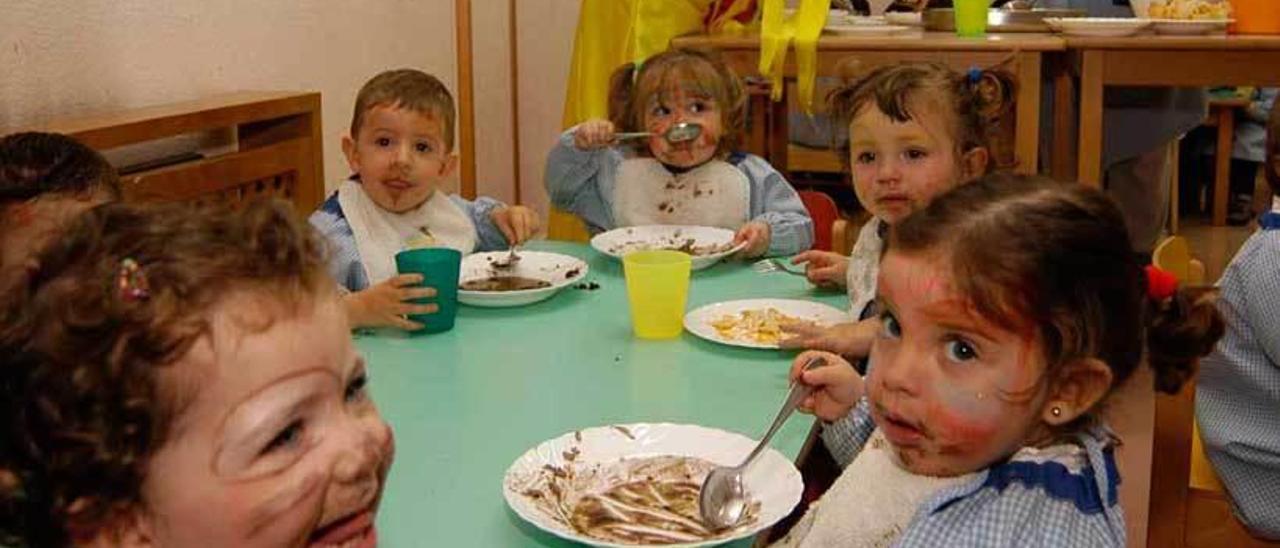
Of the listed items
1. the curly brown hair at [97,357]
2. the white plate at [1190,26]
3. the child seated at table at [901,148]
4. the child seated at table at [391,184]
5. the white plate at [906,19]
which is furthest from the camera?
the white plate at [906,19]

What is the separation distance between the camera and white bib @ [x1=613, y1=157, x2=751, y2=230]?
9.20ft

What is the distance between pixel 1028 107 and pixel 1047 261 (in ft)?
8.00

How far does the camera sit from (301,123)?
2832mm

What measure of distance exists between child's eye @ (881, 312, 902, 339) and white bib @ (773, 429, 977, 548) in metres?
0.17

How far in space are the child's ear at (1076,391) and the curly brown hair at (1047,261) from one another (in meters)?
0.01

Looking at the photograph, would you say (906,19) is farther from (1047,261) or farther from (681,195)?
(1047,261)

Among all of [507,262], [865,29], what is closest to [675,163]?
[507,262]

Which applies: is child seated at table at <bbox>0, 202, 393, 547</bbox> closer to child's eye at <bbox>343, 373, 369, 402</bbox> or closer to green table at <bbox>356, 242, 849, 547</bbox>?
child's eye at <bbox>343, 373, 369, 402</bbox>

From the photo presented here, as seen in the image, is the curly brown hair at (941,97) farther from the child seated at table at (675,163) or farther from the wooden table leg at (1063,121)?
the wooden table leg at (1063,121)

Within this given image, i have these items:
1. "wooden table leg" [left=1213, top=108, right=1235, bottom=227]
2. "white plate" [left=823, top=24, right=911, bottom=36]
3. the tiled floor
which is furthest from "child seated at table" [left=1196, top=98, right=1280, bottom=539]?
"wooden table leg" [left=1213, top=108, right=1235, bottom=227]

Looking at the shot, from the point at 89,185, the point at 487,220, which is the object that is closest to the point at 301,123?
the point at 487,220

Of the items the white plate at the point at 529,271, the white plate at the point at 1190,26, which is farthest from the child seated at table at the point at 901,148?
the white plate at the point at 1190,26

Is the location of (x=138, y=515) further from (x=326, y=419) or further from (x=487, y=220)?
(x=487, y=220)

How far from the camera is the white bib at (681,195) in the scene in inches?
110
